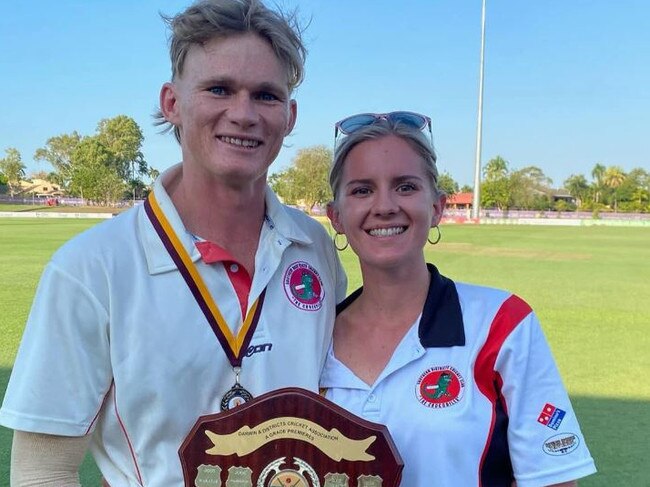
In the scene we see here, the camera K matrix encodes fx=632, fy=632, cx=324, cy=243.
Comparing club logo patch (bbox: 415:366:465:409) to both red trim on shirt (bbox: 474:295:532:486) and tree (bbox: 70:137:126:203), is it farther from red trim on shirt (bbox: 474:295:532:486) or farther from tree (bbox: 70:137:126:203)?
tree (bbox: 70:137:126:203)

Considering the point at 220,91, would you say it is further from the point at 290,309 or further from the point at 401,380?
the point at 401,380

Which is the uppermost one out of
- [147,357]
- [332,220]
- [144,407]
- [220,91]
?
[220,91]

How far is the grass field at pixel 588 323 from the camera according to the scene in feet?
14.3

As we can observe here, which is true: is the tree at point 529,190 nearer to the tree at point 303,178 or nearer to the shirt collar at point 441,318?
the tree at point 303,178

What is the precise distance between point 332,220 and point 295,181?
2672 inches

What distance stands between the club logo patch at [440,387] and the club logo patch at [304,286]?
0.46 m

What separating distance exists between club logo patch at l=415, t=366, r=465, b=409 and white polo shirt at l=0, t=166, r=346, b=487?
35 cm

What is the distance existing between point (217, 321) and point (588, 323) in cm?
796

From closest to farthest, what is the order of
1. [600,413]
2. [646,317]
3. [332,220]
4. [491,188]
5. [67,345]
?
1. [67,345]
2. [332,220]
3. [600,413]
4. [646,317]
5. [491,188]

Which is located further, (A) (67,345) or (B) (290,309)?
(B) (290,309)

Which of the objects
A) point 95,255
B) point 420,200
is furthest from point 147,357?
point 420,200

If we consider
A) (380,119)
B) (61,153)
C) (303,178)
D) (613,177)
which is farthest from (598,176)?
(380,119)

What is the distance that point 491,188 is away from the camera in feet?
283

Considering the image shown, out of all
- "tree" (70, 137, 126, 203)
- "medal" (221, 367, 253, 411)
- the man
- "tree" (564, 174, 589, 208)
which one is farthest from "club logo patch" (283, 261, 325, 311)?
"tree" (564, 174, 589, 208)
